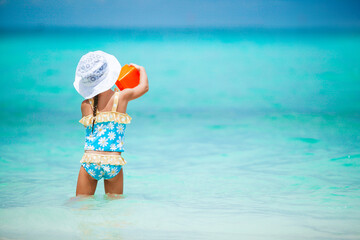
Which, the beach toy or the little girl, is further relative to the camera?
the beach toy

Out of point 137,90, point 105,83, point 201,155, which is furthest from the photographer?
point 201,155

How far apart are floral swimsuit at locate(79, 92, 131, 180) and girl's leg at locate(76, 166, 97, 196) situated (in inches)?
2.3

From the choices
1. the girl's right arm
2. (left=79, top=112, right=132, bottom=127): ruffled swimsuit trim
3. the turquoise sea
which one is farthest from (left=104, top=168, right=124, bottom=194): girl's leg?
the girl's right arm

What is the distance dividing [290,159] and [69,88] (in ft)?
23.4

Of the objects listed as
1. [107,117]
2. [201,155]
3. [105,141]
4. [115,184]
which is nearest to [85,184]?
[115,184]

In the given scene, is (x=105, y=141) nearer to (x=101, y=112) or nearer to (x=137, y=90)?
(x=101, y=112)

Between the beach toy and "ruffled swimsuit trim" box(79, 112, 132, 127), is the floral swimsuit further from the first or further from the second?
the beach toy

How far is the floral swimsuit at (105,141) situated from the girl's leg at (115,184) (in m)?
0.08

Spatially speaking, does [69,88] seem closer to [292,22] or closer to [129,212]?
[129,212]

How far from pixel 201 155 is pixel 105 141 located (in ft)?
6.79

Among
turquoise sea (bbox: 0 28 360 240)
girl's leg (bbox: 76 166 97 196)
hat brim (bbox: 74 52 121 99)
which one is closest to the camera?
turquoise sea (bbox: 0 28 360 240)

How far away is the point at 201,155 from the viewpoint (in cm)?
446

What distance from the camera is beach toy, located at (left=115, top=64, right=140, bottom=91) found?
8.52 feet

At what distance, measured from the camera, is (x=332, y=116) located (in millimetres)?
6523
